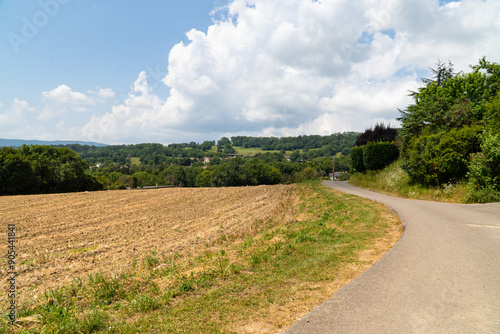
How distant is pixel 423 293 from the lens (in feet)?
14.7

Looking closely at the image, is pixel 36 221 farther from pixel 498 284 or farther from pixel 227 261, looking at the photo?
pixel 498 284

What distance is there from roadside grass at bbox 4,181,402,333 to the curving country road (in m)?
0.38

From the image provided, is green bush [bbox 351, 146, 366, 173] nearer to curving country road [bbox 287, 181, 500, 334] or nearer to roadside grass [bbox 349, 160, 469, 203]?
roadside grass [bbox 349, 160, 469, 203]

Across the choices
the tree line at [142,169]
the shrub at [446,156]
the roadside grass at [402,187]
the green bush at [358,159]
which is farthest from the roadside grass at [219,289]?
the tree line at [142,169]

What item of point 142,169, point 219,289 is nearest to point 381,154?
point 219,289

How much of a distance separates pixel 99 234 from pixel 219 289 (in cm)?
986

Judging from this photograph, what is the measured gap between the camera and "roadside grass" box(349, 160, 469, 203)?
16.2 metres

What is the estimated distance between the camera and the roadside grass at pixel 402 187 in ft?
53.3

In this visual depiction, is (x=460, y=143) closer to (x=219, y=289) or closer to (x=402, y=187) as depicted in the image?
(x=402, y=187)

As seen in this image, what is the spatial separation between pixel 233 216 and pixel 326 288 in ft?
36.1

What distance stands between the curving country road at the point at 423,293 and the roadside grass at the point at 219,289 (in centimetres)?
38

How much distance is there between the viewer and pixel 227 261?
6.86m

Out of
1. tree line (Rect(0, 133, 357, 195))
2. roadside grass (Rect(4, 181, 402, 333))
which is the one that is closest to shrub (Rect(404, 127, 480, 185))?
roadside grass (Rect(4, 181, 402, 333))

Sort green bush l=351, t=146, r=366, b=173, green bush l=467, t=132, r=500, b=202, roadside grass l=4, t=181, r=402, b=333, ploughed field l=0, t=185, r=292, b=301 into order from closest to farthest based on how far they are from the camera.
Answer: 1. roadside grass l=4, t=181, r=402, b=333
2. ploughed field l=0, t=185, r=292, b=301
3. green bush l=467, t=132, r=500, b=202
4. green bush l=351, t=146, r=366, b=173
